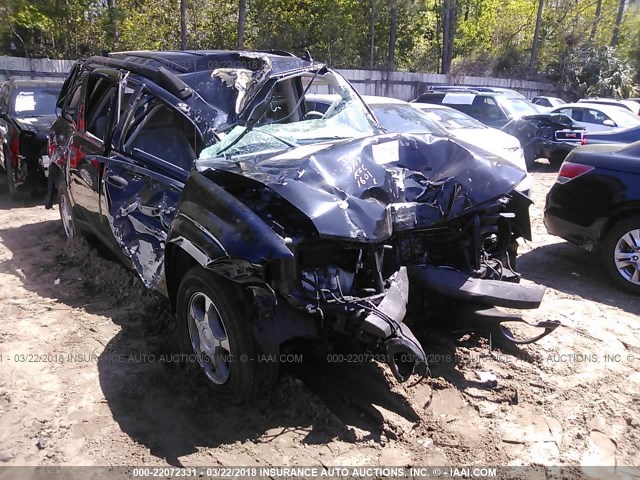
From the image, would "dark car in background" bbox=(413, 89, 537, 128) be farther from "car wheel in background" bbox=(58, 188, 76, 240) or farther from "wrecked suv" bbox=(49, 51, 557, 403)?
"car wheel in background" bbox=(58, 188, 76, 240)

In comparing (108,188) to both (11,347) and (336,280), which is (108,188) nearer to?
(11,347)

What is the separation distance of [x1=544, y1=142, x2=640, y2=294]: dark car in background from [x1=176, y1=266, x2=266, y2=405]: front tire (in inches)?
155

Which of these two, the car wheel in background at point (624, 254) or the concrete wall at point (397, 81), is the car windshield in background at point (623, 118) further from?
the concrete wall at point (397, 81)

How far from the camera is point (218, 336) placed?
323 centimetres

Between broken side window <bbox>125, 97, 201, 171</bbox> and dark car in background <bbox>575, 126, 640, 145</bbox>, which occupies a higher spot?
broken side window <bbox>125, 97, 201, 171</bbox>

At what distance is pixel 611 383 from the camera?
12.0 feet

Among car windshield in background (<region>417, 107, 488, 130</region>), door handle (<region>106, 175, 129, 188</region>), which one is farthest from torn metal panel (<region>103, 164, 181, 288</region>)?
car windshield in background (<region>417, 107, 488, 130</region>)

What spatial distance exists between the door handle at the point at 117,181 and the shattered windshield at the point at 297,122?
0.77 meters

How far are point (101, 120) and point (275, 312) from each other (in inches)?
113

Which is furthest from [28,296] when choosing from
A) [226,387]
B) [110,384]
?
[226,387]

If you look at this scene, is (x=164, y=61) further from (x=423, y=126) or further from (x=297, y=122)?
(x=423, y=126)

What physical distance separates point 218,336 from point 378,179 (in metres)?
1.34

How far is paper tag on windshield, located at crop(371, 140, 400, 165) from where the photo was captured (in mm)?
3629

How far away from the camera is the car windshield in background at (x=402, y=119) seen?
846 cm
